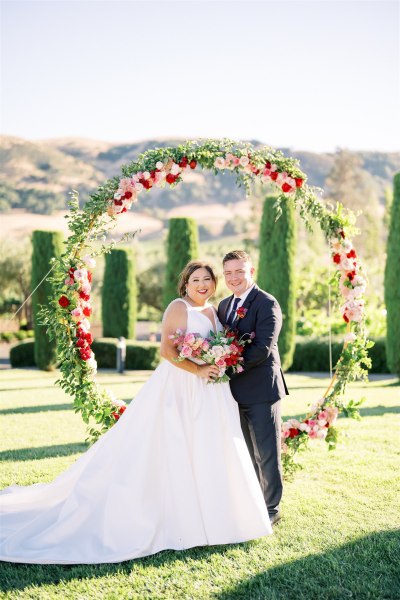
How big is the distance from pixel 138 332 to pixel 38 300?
52.3 ft

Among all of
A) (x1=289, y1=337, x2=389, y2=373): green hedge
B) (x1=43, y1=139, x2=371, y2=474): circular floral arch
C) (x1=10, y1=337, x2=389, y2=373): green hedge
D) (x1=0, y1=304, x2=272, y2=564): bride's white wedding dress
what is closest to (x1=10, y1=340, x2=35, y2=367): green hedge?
(x1=10, y1=337, x2=389, y2=373): green hedge

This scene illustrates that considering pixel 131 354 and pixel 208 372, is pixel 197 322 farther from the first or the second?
pixel 131 354

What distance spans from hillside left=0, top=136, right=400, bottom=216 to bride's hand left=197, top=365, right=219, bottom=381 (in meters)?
99.8

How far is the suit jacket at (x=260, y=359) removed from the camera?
184 inches

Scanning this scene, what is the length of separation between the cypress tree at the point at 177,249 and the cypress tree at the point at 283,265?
2.37 meters

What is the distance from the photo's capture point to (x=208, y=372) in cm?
457

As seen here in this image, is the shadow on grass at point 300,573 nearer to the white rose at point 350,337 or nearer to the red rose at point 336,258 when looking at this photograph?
the white rose at point 350,337

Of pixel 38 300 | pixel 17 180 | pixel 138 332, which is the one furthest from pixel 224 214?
pixel 38 300

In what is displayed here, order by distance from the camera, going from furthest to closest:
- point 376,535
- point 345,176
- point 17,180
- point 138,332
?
point 17,180 → point 345,176 → point 138,332 → point 376,535

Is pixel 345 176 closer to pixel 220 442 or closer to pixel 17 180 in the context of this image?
pixel 220 442

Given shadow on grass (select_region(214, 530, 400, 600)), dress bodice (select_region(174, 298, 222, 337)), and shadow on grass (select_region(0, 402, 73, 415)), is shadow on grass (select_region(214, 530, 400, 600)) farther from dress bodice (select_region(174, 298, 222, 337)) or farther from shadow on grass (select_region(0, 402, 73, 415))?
shadow on grass (select_region(0, 402, 73, 415))

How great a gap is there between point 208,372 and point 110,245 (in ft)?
5.57

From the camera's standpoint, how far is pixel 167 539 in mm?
4266

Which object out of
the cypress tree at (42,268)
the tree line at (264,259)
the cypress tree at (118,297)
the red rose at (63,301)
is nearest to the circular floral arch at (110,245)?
the red rose at (63,301)
